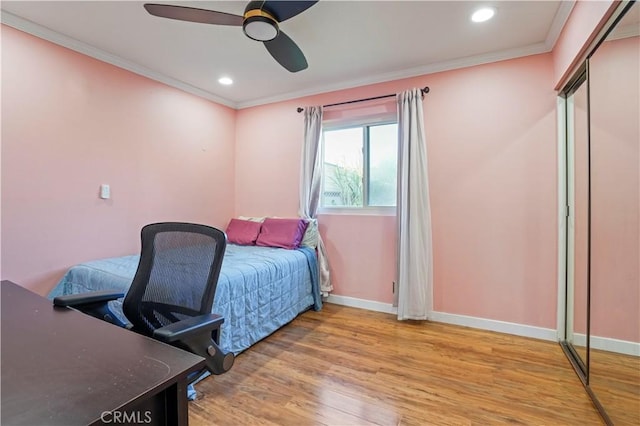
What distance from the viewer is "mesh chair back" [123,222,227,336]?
4.77ft

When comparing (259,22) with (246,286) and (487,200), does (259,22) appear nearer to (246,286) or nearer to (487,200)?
(246,286)

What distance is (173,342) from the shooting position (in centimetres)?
114

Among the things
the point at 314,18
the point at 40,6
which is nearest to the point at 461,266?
the point at 314,18

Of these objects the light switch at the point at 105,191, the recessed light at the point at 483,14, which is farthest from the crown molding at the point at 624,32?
the light switch at the point at 105,191

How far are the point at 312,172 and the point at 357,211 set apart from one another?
703 mm

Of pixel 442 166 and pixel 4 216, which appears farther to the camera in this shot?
pixel 442 166

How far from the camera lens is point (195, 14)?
1.83 meters

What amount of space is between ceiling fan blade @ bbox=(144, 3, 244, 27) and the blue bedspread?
5.44 ft

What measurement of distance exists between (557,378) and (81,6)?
420 centimetres

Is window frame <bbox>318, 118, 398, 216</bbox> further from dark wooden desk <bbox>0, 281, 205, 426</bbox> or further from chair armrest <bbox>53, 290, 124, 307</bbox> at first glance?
dark wooden desk <bbox>0, 281, 205, 426</bbox>

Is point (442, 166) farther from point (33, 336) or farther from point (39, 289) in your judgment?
point (39, 289)

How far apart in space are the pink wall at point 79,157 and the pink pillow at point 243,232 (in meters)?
0.53

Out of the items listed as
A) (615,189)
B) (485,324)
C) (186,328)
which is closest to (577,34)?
(615,189)

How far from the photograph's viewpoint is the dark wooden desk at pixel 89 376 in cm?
65
